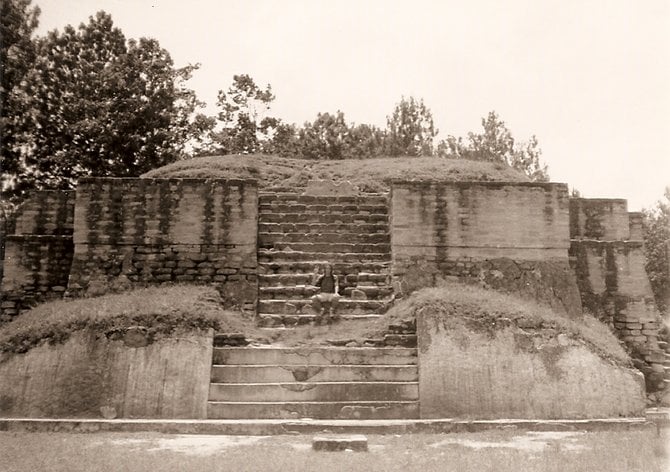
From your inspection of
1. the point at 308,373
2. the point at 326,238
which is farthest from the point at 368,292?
the point at 308,373

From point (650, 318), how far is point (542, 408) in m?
4.54

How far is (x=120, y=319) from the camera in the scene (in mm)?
7605

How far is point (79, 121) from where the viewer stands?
19938 millimetres

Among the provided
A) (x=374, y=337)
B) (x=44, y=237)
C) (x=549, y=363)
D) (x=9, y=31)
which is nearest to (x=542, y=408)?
(x=549, y=363)

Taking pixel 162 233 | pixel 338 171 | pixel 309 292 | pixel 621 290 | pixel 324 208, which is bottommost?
pixel 309 292

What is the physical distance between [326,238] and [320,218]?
54 cm

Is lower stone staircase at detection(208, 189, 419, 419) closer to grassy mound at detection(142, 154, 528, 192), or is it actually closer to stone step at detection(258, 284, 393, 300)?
stone step at detection(258, 284, 393, 300)

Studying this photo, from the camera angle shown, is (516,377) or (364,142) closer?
(516,377)

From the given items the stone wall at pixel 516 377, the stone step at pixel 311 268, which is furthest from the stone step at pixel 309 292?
the stone wall at pixel 516 377

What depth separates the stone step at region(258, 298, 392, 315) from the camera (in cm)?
917

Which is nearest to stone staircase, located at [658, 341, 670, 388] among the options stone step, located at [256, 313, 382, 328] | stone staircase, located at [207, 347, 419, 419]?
stone step, located at [256, 313, 382, 328]

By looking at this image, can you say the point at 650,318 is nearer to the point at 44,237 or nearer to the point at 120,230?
the point at 120,230

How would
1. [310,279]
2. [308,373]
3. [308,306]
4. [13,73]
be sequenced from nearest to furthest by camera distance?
[308,373] → [308,306] → [310,279] → [13,73]

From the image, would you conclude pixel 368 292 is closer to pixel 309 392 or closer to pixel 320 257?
pixel 320 257
